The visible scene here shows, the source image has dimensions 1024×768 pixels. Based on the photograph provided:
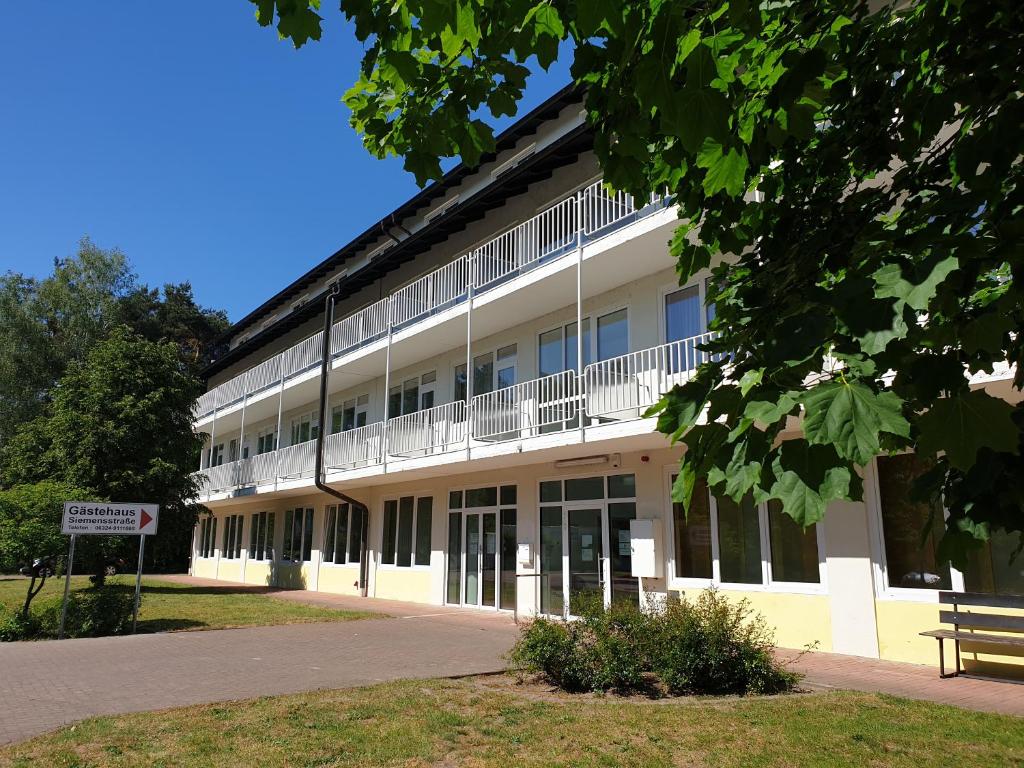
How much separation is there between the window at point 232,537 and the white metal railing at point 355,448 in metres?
13.9

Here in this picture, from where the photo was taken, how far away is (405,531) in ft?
68.1

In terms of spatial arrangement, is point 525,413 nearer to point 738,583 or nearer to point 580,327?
point 580,327

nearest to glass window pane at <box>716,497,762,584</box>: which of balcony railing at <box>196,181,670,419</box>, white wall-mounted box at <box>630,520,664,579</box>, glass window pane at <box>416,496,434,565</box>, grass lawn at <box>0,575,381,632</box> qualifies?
white wall-mounted box at <box>630,520,664,579</box>

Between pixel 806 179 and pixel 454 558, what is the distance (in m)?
16.4

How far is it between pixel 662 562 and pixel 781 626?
2.31 m

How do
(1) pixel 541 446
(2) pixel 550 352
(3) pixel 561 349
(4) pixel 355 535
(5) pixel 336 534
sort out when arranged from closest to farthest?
(1) pixel 541 446 < (3) pixel 561 349 < (2) pixel 550 352 < (4) pixel 355 535 < (5) pixel 336 534

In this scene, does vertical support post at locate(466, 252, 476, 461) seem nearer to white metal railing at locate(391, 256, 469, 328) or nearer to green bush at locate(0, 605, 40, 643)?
white metal railing at locate(391, 256, 469, 328)

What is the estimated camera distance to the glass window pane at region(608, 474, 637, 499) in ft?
44.9

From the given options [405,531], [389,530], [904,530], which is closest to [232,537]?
[389,530]

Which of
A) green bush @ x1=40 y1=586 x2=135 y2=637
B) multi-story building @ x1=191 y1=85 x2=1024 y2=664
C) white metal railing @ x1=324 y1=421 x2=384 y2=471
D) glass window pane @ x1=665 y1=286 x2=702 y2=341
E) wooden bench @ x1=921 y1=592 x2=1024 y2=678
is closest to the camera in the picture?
wooden bench @ x1=921 y1=592 x2=1024 y2=678

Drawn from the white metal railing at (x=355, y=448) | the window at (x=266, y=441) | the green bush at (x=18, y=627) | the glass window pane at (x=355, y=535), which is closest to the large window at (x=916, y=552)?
the white metal railing at (x=355, y=448)

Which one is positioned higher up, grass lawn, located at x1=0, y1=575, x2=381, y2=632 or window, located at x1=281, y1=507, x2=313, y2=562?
window, located at x1=281, y1=507, x2=313, y2=562

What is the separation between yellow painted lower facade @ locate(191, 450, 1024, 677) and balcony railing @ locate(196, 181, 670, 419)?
13.8 ft

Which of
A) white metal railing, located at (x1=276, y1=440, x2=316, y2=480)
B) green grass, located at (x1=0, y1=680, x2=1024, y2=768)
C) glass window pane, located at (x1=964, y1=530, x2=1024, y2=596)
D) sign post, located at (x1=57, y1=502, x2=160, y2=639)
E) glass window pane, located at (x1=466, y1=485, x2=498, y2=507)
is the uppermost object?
white metal railing, located at (x1=276, y1=440, x2=316, y2=480)
